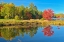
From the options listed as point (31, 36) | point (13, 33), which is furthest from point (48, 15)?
point (31, 36)

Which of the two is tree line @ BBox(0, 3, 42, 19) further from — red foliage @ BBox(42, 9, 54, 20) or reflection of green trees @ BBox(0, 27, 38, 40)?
reflection of green trees @ BBox(0, 27, 38, 40)

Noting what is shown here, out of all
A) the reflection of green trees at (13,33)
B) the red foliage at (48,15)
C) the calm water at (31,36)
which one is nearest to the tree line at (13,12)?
the red foliage at (48,15)

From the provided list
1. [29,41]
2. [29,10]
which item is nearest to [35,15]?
[29,10]

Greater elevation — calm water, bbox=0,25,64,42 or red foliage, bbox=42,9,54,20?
red foliage, bbox=42,9,54,20

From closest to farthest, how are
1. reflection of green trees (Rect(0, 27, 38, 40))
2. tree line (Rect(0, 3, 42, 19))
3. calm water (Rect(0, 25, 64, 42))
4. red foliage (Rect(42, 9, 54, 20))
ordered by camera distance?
calm water (Rect(0, 25, 64, 42)) < reflection of green trees (Rect(0, 27, 38, 40)) < red foliage (Rect(42, 9, 54, 20)) < tree line (Rect(0, 3, 42, 19))

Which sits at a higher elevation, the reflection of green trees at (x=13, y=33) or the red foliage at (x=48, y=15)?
the red foliage at (x=48, y=15)

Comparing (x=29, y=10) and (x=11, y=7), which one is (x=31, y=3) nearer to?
(x=29, y=10)

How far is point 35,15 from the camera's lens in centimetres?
7938

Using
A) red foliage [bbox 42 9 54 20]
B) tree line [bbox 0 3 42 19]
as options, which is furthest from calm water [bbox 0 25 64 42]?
red foliage [bbox 42 9 54 20]

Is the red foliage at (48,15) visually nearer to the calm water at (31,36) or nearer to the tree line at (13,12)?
the tree line at (13,12)

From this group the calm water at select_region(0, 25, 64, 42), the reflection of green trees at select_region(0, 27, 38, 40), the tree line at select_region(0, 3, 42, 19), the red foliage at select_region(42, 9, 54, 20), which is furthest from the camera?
the tree line at select_region(0, 3, 42, 19)

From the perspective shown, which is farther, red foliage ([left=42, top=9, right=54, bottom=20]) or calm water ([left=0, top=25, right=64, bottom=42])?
red foliage ([left=42, top=9, right=54, bottom=20])

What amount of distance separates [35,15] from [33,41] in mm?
60487

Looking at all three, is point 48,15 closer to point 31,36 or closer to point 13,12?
point 13,12
